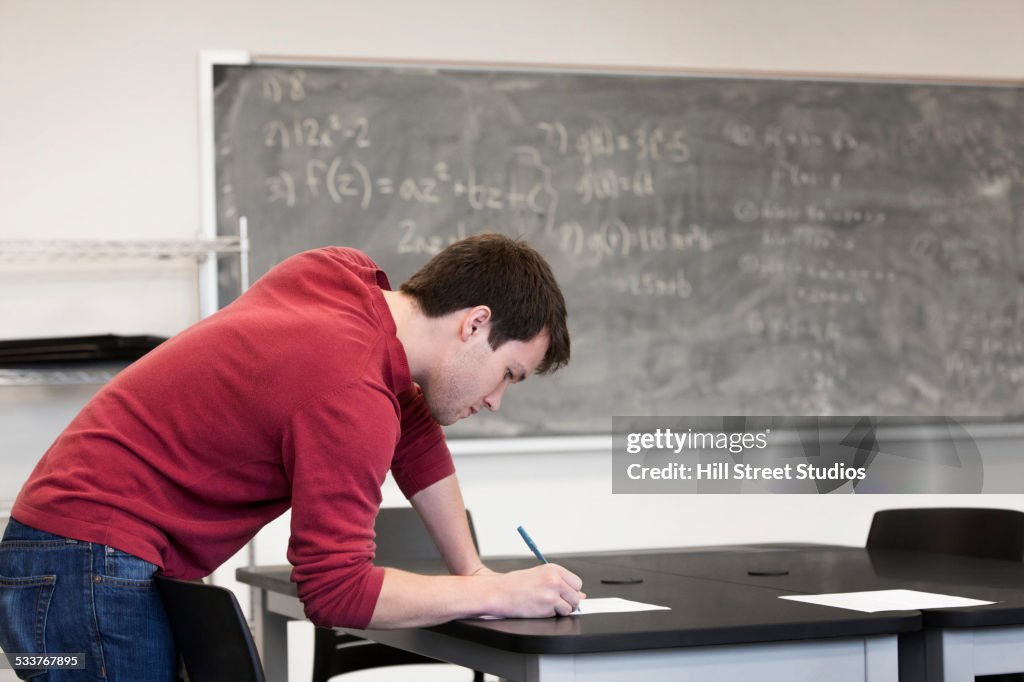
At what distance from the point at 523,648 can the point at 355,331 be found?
1.45 ft

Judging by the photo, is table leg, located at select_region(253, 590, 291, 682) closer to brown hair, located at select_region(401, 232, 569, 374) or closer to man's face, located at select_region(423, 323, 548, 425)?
man's face, located at select_region(423, 323, 548, 425)

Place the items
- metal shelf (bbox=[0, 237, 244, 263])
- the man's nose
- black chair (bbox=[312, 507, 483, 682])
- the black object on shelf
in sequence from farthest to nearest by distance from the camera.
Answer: metal shelf (bbox=[0, 237, 244, 263]) < the black object on shelf < black chair (bbox=[312, 507, 483, 682]) < the man's nose

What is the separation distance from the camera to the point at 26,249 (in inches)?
134

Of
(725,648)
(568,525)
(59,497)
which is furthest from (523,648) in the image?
(568,525)

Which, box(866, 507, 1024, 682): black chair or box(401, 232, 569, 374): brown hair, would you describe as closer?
box(401, 232, 569, 374): brown hair

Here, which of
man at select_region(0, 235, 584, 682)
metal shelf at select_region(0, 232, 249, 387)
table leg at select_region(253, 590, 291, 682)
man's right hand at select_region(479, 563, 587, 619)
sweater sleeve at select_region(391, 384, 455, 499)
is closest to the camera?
man at select_region(0, 235, 584, 682)

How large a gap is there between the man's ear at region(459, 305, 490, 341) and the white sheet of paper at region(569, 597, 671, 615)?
1.31 ft

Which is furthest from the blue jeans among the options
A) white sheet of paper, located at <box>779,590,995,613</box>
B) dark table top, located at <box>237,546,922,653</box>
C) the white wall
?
the white wall

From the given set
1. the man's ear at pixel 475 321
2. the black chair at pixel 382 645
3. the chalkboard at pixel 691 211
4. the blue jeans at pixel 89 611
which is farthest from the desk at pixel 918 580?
the chalkboard at pixel 691 211

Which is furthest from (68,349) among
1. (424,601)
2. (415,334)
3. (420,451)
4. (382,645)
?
(424,601)

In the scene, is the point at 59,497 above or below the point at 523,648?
above

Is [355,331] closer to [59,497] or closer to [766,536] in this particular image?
[59,497]

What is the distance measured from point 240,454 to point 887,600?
92 centimetres

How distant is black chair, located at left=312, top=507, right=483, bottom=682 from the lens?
2617mm
